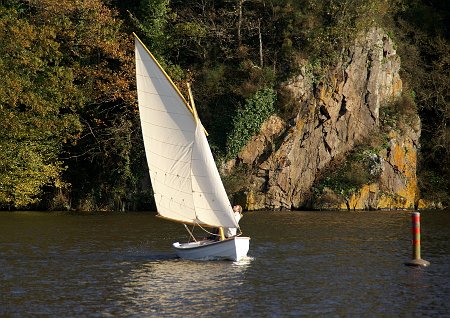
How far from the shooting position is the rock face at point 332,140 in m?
58.7

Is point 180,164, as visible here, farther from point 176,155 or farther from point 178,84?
point 178,84

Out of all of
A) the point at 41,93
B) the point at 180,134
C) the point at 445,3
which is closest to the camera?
the point at 180,134

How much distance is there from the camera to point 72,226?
1860 inches

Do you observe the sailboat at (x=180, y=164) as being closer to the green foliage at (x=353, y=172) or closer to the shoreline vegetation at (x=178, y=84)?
the shoreline vegetation at (x=178, y=84)

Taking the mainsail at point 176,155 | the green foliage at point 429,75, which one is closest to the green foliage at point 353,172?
the green foliage at point 429,75

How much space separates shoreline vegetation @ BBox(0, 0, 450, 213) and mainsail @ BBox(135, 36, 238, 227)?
21933 millimetres

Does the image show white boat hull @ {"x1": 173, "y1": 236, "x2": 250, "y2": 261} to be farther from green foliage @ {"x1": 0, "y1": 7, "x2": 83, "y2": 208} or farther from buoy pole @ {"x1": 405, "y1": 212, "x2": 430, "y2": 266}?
green foliage @ {"x1": 0, "y1": 7, "x2": 83, "y2": 208}

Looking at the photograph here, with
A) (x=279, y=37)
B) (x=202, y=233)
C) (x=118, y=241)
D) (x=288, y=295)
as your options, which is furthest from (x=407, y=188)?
(x=288, y=295)

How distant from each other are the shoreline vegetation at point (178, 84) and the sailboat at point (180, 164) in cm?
2196

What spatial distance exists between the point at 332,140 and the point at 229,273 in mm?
30576

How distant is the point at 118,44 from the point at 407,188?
20408 mm

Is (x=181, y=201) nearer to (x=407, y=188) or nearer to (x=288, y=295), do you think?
(x=288, y=295)

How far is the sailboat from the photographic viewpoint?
3469 cm

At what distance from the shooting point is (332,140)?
199ft
